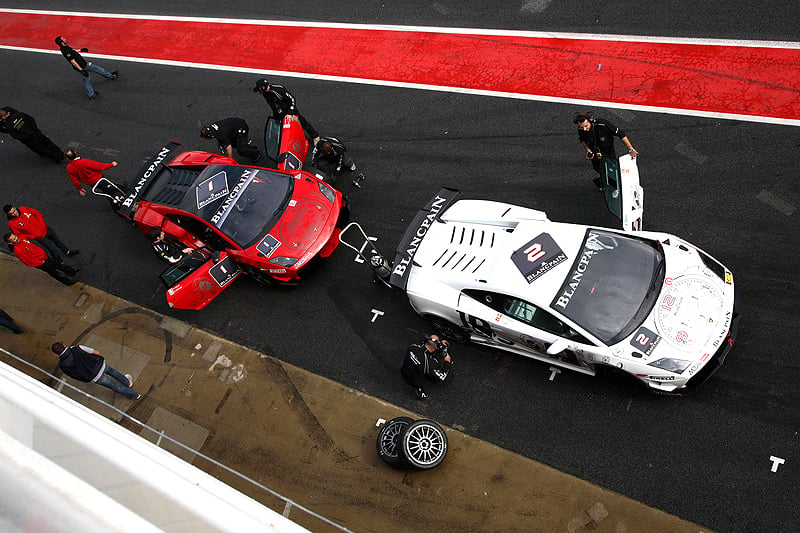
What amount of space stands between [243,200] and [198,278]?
4.62 feet

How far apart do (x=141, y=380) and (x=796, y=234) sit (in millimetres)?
9925

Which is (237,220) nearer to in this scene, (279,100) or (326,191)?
(326,191)

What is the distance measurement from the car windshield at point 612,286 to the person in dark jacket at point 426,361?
1561 millimetres

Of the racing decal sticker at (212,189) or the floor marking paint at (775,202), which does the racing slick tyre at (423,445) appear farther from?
the floor marking paint at (775,202)

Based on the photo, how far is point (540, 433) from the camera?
6953mm

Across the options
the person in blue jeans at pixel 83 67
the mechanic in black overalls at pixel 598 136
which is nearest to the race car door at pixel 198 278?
the mechanic in black overalls at pixel 598 136

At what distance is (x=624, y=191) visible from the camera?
24.6 ft

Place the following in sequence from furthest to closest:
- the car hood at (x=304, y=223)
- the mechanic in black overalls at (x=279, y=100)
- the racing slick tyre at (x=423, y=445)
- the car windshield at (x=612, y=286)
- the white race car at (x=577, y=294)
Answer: the mechanic in black overalls at (x=279, y=100), the car hood at (x=304, y=223), the racing slick tyre at (x=423, y=445), the car windshield at (x=612, y=286), the white race car at (x=577, y=294)

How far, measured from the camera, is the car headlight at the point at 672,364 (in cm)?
615

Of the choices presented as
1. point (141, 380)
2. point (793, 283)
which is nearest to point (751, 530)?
point (793, 283)

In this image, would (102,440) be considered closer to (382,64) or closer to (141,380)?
(141,380)

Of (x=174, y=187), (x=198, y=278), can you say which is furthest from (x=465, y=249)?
(x=174, y=187)

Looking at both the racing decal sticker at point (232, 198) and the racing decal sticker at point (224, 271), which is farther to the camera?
the racing decal sticker at point (232, 198)

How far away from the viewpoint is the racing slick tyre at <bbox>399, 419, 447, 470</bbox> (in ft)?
21.8
